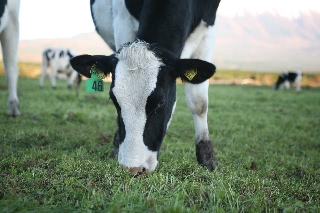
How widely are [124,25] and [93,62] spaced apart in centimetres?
114

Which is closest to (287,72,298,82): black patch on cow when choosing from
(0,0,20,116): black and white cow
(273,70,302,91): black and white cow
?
(273,70,302,91): black and white cow

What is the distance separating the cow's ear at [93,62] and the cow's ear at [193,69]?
2.53 feet

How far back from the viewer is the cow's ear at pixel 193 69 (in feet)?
14.2

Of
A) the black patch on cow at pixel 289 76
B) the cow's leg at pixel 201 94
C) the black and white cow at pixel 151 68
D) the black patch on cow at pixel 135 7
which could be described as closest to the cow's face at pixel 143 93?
the black and white cow at pixel 151 68

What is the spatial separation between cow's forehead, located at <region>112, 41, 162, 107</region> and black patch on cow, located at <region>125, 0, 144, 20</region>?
3.97 feet

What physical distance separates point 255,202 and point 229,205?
224 millimetres

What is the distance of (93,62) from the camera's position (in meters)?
4.67

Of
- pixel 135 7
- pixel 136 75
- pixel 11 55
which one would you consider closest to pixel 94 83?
pixel 136 75

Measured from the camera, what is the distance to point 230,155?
251 inches

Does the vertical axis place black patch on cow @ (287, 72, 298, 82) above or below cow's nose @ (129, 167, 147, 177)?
above

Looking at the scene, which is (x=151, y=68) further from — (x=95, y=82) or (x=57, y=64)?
(x=57, y=64)

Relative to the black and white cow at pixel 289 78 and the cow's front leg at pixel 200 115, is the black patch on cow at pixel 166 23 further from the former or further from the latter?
the black and white cow at pixel 289 78

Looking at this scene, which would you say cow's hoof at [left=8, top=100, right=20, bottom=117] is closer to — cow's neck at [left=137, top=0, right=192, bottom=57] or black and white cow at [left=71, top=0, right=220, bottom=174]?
black and white cow at [left=71, top=0, right=220, bottom=174]

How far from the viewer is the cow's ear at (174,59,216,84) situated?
170 inches
